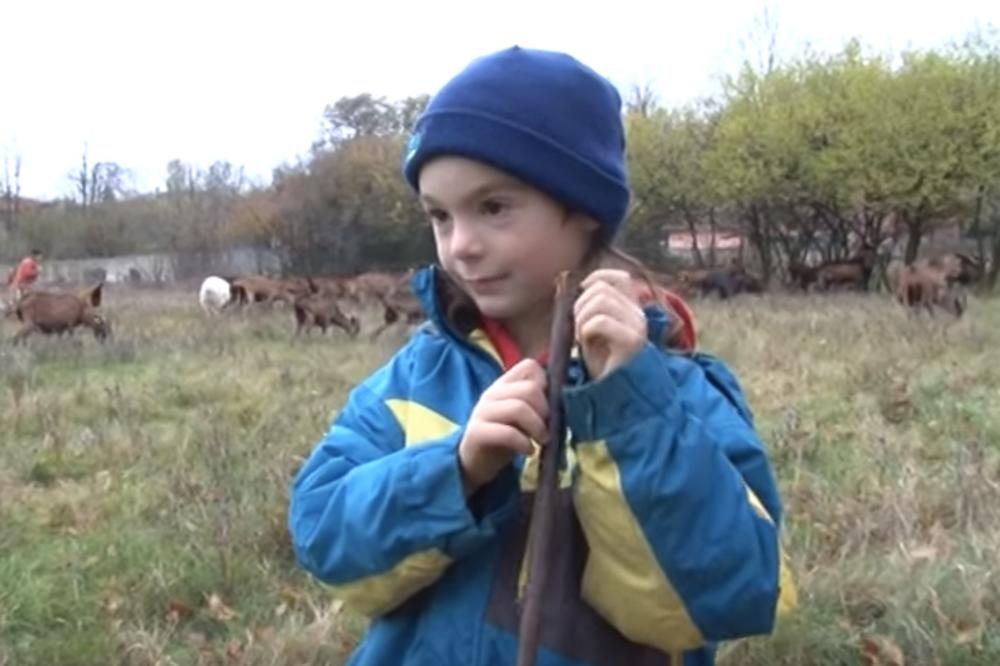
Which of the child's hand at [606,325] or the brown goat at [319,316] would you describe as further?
the brown goat at [319,316]

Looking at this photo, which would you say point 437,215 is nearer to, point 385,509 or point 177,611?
point 385,509

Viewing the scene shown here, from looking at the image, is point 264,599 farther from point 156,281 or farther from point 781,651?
point 156,281

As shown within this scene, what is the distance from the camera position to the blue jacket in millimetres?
1417

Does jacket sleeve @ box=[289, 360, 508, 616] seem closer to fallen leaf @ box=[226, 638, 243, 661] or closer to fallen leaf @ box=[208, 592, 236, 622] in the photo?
→ fallen leaf @ box=[226, 638, 243, 661]

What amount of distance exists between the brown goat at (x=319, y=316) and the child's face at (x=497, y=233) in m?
17.9

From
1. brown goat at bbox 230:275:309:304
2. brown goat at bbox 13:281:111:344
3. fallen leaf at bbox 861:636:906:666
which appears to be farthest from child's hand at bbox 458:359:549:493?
brown goat at bbox 230:275:309:304

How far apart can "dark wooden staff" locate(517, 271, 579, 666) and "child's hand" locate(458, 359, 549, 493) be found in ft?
0.04

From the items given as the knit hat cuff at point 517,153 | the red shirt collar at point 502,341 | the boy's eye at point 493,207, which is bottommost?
the red shirt collar at point 502,341

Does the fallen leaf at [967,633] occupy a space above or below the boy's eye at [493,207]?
below

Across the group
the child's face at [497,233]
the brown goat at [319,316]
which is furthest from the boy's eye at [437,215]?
the brown goat at [319,316]

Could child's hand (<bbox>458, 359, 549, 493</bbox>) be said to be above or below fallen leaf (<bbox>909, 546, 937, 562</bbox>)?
above

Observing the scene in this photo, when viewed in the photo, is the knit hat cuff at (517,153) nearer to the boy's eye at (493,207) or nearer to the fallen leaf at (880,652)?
the boy's eye at (493,207)

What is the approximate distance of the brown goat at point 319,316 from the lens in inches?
773

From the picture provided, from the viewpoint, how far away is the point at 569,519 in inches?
60.1
